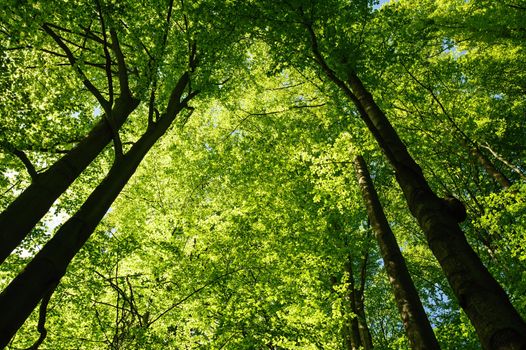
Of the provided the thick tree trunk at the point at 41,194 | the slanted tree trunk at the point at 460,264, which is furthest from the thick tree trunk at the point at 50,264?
the slanted tree trunk at the point at 460,264

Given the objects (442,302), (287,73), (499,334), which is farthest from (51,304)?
(442,302)

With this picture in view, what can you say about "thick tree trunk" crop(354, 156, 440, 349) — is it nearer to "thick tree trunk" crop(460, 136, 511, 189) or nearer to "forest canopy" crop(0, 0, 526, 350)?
"forest canopy" crop(0, 0, 526, 350)

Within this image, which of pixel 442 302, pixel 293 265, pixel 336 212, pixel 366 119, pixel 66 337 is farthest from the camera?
pixel 442 302

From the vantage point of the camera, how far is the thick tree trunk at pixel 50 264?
4133 mm

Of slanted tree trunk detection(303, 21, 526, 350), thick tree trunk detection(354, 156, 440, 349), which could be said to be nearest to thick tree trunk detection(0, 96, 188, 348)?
slanted tree trunk detection(303, 21, 526, 350)

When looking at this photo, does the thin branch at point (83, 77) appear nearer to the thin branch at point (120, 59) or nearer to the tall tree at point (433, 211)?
the thin branch at point (120, 59)

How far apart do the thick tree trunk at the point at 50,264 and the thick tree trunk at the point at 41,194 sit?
1.65 ft

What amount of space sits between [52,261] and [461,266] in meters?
5.07

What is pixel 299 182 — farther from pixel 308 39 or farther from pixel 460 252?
pixel 460 252

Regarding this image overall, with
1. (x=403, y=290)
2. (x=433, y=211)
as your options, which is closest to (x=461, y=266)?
(x=433, y=211)

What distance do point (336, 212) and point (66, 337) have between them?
932 centimetres

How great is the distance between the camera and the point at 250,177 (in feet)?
41.3

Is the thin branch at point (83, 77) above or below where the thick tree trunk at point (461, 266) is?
above

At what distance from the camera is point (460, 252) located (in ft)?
9.93
